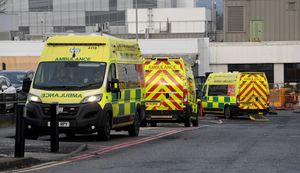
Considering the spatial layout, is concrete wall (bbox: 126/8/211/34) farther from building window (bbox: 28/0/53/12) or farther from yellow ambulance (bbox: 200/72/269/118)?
yellow ambulance (bbox: 200/72/269/118)

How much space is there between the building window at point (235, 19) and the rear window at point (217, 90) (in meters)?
31.9

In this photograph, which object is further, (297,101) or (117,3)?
(117,3)

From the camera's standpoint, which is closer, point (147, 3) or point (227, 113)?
Answer: point (227, 113)

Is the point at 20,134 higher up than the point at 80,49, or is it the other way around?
the point at 80,49

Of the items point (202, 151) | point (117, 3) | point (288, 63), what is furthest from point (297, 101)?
point (117, 3)

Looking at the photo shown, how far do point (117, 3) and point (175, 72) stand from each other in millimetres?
66528

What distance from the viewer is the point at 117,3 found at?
92.6 meters

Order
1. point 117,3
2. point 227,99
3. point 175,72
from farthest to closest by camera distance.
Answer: point 117,3 → point 227,99 → point 175,72

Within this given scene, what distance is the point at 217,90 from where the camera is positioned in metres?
38.4

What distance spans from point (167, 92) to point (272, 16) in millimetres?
44673

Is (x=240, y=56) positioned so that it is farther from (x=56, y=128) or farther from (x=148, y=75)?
(x=56, y=128)

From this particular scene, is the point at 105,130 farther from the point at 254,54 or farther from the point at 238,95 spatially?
the point at 254,54

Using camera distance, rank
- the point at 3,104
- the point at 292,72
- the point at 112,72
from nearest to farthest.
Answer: the point at 112,72, the point at 3,104, the point at 292,72

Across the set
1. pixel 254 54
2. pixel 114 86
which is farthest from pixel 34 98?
pixel 254 54
